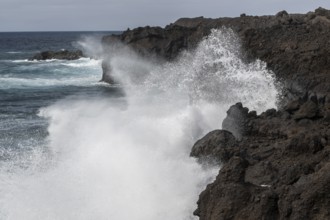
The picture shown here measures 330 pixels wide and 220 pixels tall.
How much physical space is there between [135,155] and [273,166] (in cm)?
390

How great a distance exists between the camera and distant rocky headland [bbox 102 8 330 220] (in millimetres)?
7703

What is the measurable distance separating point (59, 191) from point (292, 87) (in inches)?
314

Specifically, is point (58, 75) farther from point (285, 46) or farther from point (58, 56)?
point (285, 46)

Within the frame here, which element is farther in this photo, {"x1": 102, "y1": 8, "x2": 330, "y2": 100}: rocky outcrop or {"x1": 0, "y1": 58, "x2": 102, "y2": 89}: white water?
{"x1": 0, "y1": 58, "x2": 102, "y2": 89}: white water

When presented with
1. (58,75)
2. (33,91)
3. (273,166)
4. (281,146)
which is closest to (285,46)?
(281,146)

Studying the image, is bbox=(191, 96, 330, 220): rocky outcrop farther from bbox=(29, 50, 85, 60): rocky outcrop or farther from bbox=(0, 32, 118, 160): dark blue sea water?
bbox=(29, 50, 85, 60): rocky outcrop

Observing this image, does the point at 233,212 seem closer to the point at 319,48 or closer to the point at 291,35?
the point at 319,48

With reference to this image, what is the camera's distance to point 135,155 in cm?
1245

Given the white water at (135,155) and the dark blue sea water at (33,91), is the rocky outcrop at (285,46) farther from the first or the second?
the dark blue sea water at (33,91)

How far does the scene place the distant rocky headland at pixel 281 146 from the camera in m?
7.70

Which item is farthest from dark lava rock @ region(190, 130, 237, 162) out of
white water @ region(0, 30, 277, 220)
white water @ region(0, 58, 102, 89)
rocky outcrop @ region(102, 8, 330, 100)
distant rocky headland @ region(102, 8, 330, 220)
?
white water @ region(0, 58, 102, 89)

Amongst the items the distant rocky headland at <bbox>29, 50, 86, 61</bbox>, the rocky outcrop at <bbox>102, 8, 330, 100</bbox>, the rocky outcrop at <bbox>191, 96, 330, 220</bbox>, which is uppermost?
the distant rocky headland at <bbox>29, 50, 86, 61</bbox>

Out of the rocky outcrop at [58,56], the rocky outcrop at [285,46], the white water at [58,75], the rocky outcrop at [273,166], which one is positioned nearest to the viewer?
the rocky outcrop at [273,166]

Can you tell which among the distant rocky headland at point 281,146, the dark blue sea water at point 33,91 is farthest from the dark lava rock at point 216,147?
the dark blue sea water at point 33,91
